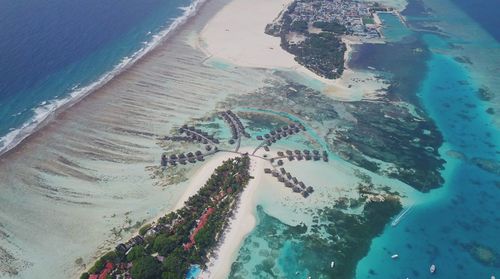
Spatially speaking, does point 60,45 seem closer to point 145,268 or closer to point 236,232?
point 236,232

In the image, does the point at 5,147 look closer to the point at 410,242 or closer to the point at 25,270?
the point at 25,270

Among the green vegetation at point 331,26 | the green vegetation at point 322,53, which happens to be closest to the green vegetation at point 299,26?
the green vegetation at point 331,26

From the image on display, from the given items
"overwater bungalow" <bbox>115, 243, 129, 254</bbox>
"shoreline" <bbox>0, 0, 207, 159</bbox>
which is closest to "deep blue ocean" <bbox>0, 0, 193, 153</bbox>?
"shoreline" <bbox>0, 0, 207, 159</bbox>

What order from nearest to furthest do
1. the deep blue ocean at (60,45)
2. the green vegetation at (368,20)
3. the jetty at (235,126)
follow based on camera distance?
the jetty at (235,126), the deep blue ocean at (60,45), the green vegetation at (368,20)


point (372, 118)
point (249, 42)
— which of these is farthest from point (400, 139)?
point (249, 42)

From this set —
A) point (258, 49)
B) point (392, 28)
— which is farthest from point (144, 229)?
point (392, 28)

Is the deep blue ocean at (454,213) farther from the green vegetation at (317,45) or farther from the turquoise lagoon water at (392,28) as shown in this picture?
the turquoise lagoon water at (392,28)
